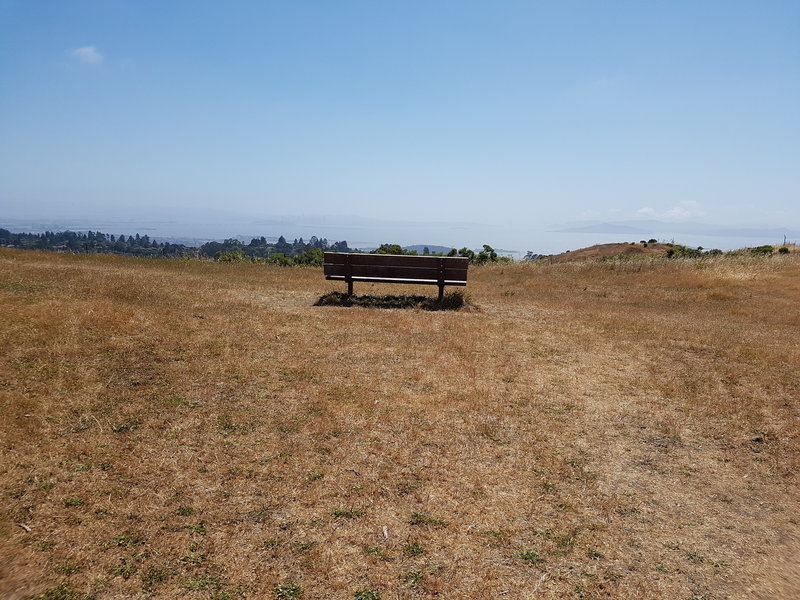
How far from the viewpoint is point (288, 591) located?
3.31 metres

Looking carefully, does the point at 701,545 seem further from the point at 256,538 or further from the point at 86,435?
the point at 86,435

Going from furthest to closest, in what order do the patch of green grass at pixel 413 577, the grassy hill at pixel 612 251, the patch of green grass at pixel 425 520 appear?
the grassy hill at pixel 612 251, the patch of green grass at pixel 425 520, the patch of green grass at pixel 413 577

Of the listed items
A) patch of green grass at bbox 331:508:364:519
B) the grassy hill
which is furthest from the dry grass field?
the grassy hill

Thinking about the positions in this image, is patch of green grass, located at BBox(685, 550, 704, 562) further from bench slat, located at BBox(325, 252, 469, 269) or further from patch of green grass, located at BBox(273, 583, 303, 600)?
bench slat, located at BBox(325, 252, 469, 269)

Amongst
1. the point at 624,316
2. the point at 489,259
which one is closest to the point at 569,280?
the point at 624,316

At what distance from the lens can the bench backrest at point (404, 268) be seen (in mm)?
14086

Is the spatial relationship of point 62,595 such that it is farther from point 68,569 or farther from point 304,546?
point 304,546

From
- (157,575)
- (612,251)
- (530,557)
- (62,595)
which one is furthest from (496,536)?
(612,251)

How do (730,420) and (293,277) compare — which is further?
(293,277)

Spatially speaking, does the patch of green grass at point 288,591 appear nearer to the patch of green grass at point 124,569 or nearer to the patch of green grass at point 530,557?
the patch of green grass at point 124,569

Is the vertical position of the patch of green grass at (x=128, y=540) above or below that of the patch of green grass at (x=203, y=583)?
above

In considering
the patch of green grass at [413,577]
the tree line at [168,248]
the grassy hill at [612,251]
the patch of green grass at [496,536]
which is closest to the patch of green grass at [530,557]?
the patch of green grass at [496,536]

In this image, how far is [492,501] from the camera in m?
4.58

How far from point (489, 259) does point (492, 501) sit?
1338 inches
